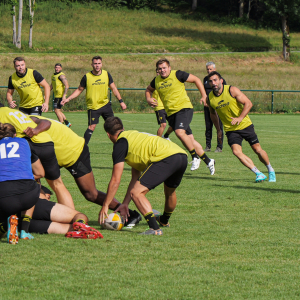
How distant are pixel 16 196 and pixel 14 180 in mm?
169

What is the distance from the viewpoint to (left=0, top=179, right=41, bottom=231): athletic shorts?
511 cm

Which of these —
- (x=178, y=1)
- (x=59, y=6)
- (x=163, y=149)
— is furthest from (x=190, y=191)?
(x=178, y=1)

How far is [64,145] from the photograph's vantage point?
6.35m

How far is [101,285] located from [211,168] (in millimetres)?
6601

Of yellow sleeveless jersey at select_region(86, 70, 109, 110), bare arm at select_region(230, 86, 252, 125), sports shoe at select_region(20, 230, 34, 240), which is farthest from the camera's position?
yellow sleeveless jersey at select_region(86, 70, 109, 110)

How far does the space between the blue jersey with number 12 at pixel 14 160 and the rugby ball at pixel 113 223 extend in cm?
117

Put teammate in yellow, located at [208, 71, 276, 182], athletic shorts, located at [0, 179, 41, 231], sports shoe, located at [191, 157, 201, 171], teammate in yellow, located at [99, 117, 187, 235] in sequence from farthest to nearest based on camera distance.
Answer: sports shoe, located at [191, 157, 201, 171]
teammate in yellow, located at [208, 71, 276, 182]
teammate in yellow, located at [99, 117, 187, 235]
athletic shorts, located at [0, 179, 41, 231]

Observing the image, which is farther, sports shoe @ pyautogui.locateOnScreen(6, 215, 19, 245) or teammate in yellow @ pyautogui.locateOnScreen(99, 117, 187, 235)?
teammate in yellow @ pyautogui.locateOnScreen(99, 117, 187, 235)

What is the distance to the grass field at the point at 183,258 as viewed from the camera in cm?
384

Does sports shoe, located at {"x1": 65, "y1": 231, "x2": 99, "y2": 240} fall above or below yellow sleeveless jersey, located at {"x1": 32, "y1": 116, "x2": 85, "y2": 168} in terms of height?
below

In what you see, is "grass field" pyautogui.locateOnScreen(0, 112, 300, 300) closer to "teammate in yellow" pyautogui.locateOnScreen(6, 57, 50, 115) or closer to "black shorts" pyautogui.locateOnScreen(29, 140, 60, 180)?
"black shorts" pyautogui.locateOnScreen(29, 140, 60, 180)

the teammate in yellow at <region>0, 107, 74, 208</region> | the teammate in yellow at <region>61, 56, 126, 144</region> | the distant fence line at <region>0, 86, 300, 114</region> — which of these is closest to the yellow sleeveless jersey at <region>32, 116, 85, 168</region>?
the teammate in yellow at <region>0, 107, 74, 208</region>

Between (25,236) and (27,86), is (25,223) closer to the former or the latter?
(25,236)

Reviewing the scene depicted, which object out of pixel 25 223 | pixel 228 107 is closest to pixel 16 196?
pixel 25 223
